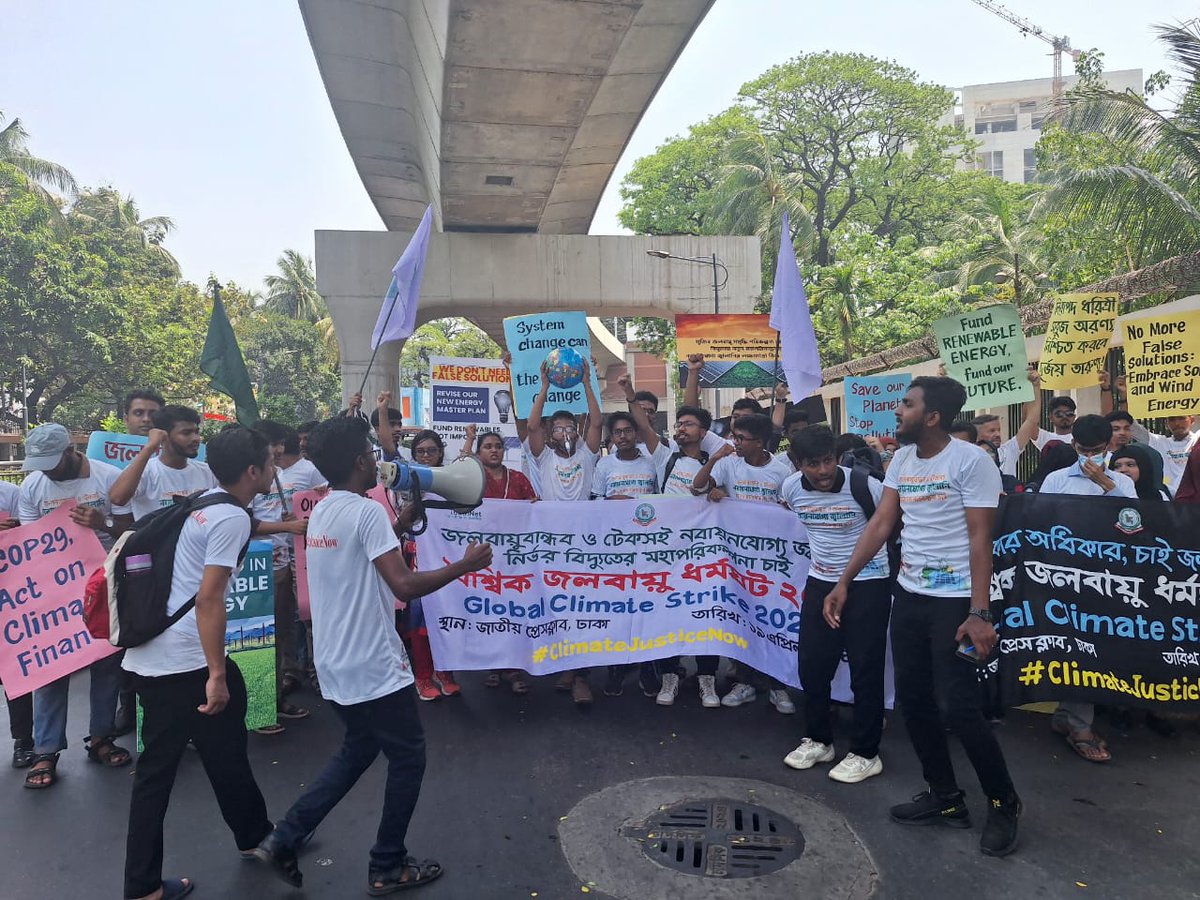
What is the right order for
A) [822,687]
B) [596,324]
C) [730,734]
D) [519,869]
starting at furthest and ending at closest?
[596,324] → [730,734] → [822,687] → [519,869]

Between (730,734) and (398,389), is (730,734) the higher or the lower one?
the lower one

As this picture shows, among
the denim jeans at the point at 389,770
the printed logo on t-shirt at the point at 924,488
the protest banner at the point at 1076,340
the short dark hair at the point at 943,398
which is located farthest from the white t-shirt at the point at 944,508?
the protest banner at the point at 1076,340

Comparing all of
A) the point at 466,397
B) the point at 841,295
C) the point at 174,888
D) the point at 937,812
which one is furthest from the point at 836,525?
the point at 841,295

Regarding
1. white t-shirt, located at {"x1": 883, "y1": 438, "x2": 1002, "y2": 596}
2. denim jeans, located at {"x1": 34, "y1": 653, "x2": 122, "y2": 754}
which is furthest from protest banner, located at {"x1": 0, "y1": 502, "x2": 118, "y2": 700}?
white t-shirt, located at {"x1": 883, "y1": 438, "x2": 1002, "y2": 596}

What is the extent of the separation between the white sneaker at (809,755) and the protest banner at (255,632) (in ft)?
9.68

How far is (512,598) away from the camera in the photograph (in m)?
5.26

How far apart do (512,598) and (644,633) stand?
34.3 inches

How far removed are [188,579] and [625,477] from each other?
3.16 meters

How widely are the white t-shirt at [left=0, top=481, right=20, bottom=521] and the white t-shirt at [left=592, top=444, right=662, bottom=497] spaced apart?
3510 millimetres

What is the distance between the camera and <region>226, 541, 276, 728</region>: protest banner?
4707 millimetres

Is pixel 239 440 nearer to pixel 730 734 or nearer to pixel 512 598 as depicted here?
pixel 512 598

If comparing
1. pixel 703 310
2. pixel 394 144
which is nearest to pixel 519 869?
pixel 394 144

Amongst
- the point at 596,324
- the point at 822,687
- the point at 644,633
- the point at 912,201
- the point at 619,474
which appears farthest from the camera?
the point at 912,201

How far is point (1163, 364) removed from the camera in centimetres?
588
